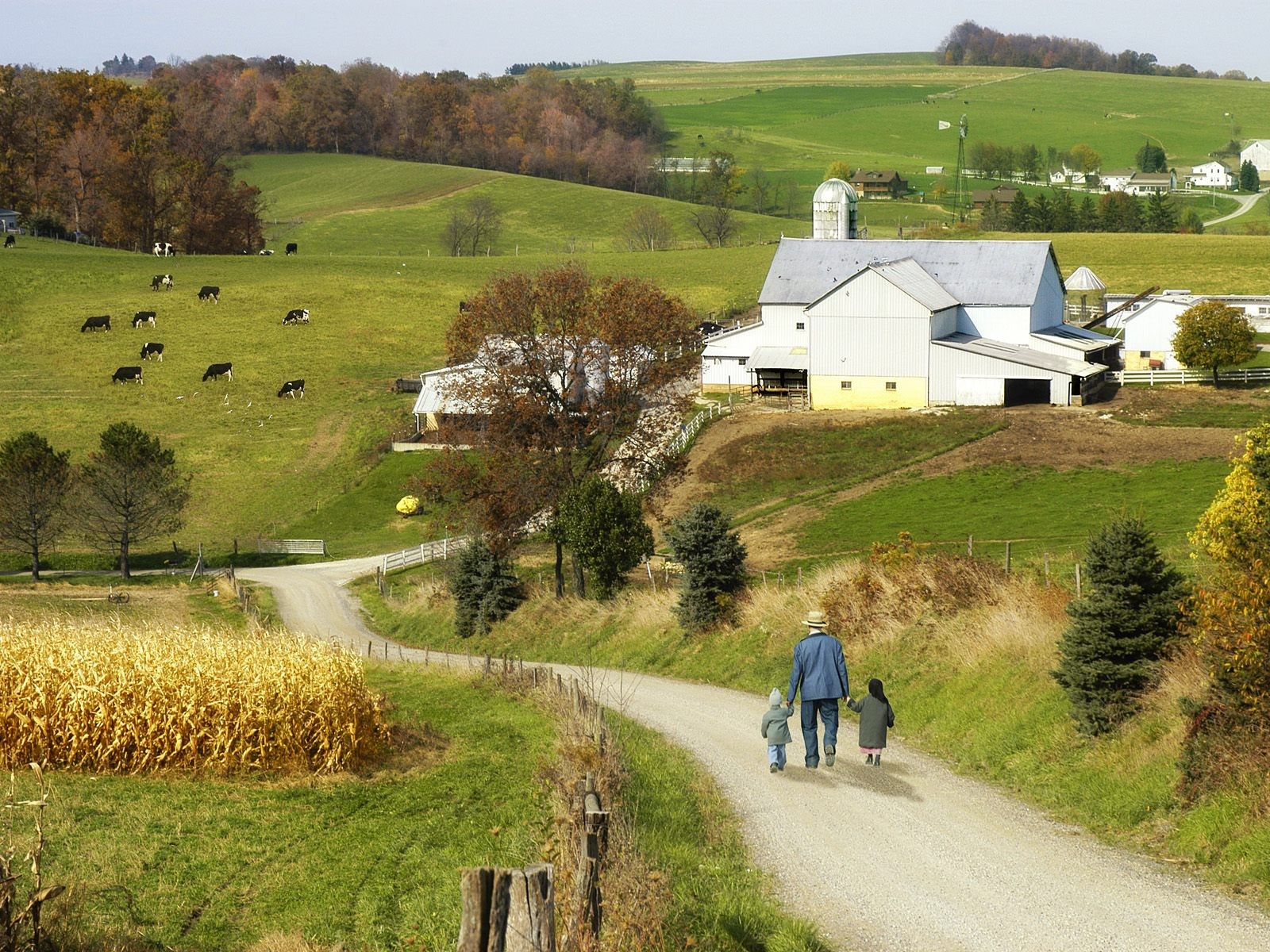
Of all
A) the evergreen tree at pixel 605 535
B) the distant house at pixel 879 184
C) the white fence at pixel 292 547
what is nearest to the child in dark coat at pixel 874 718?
the evergreen tree at pixel 605 535

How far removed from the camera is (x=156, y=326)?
262 feet

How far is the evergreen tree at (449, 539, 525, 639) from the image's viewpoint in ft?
114

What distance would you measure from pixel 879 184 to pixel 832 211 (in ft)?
286

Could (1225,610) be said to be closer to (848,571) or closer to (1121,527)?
(1121,527)

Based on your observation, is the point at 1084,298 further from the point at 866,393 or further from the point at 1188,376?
the point at 866,393

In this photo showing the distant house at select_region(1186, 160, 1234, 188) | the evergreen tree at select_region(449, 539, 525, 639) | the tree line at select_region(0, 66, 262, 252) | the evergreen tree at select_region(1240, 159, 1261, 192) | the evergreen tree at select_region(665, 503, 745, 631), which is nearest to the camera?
the evergreen tree at select_region(665, 503, 745, 631)

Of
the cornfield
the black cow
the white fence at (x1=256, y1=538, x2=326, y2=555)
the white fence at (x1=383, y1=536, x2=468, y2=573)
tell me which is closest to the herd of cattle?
the black cow

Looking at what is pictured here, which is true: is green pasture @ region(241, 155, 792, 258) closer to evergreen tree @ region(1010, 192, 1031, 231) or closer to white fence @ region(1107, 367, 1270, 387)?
evergreen tree @ region(1010, 192, 1031, 231)

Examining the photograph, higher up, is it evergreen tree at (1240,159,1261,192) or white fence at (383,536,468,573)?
evergreen tree at (1240,159,1261,192)

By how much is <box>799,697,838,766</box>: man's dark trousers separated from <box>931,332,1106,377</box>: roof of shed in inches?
1922

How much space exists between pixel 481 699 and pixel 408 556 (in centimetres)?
2648

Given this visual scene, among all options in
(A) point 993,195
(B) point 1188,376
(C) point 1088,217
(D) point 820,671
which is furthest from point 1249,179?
(D) point 820,671

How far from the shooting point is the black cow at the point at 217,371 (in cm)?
7194

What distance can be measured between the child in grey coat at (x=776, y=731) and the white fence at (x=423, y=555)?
105ft
